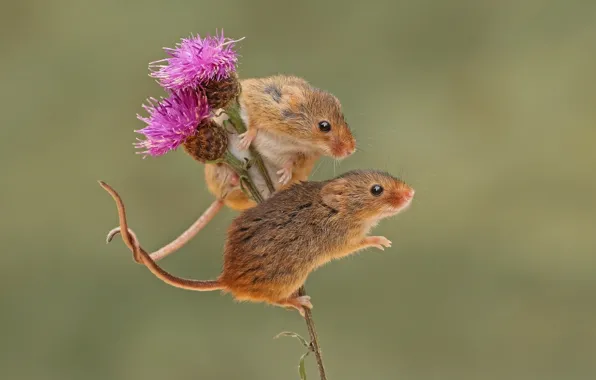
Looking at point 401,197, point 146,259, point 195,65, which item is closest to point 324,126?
point 401,197

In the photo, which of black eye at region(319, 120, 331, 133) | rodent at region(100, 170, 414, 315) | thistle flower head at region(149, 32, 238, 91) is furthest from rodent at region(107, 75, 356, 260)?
thistle flower head at region(149, 32, 238, 91)

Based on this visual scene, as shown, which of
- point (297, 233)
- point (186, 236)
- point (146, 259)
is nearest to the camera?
point (146, 259)

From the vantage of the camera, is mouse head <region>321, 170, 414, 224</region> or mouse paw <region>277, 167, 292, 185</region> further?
mouse paw <region>277, 167, 292, 185</region>

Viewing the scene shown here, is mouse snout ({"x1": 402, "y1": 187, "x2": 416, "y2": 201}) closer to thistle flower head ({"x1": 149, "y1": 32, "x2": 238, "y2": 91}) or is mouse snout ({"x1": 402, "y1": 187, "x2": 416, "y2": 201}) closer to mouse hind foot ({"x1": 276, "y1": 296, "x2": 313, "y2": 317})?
mouse hind foot ({"x1": 276, "y1": 296, "x2": 313, "y2": 317})

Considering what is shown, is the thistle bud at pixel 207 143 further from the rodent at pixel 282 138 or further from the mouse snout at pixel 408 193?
the mouse snout at pixel 408 193

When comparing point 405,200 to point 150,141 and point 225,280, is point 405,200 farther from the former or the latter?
point 150,141

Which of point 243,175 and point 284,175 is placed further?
point 284,175

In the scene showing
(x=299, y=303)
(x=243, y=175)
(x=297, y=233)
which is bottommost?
(x=299, y=303)

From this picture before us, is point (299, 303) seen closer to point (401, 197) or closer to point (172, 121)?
point (401, 197)
